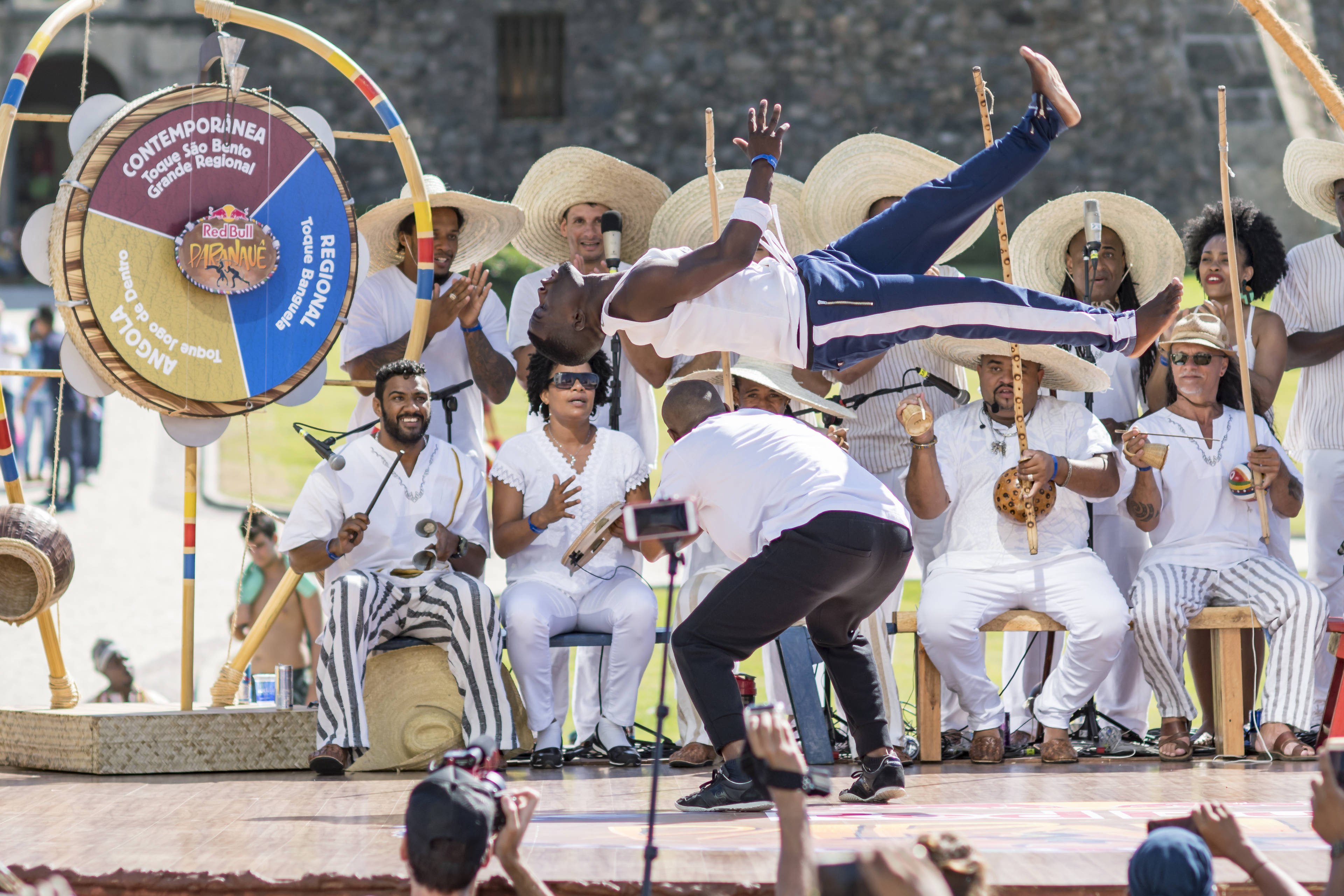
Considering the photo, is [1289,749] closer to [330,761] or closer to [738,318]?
[738,318]

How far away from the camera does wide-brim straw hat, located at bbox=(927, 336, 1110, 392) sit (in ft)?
21.5

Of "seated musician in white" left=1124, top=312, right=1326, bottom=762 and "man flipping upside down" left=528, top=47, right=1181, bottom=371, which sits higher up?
"man flipping upside down" left=528, top=47, right=1181, bottom=371

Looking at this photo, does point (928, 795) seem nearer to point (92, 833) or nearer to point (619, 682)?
point (619, 682)

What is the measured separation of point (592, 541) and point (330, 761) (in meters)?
1.31

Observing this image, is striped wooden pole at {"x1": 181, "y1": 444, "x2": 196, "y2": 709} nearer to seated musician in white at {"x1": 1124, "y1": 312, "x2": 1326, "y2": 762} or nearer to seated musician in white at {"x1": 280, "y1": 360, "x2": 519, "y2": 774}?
seated musician in white at {"x1": 280, "y1": 360, "x2": 519, "y2": 774}

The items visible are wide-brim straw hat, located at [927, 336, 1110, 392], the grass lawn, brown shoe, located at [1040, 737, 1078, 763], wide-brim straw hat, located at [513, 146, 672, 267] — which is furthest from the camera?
the grass lawn

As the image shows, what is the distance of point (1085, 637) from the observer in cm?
627

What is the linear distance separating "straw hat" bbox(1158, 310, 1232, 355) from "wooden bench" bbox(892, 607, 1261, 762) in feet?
3.62

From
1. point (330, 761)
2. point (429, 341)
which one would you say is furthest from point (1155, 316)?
point (429, 341)

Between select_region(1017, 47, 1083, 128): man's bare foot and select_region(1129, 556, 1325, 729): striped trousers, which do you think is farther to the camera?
select_region(1129, 556, 1325, 729): striped trousers

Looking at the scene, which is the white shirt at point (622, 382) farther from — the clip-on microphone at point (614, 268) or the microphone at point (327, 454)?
the microphone at point (327, 454)

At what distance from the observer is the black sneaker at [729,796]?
192 inches

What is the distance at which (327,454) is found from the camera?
6.33m

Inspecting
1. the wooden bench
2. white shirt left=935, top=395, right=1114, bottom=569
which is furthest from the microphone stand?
white shirt left=935, top=395, right=1114, bottom=569
